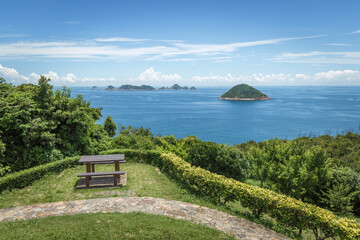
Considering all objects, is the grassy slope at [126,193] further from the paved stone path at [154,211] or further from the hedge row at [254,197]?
the paved stone path at [154,211]

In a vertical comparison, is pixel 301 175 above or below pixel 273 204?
below

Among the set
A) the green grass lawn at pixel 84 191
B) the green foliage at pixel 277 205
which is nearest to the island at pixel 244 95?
the green grass lawn at pixel 84 191

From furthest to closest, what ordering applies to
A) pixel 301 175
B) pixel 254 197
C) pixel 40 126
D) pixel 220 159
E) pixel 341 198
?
pixel 220 159 → pixel 40 126 → pixel 301 175 → pixel 341 198 → pixel 254 197

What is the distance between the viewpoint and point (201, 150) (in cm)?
1532

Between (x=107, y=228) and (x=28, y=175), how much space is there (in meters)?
6.94

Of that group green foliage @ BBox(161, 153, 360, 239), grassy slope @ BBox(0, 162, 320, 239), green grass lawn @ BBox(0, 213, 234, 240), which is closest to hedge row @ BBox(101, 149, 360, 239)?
green foliage @ BBox(161, 153, 360, 239)

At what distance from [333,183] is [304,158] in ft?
6.70

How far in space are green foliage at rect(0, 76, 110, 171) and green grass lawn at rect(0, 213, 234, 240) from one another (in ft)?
21.0

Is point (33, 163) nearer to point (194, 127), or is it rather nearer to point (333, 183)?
point (333, 183)

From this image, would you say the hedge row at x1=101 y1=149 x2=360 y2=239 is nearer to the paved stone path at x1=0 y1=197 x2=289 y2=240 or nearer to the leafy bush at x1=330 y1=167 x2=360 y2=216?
the paved stone path at x1=0 y1=197 x2=289 y2=240

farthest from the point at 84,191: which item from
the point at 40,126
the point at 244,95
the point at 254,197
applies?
the point at 244,95

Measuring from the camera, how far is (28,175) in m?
11.1

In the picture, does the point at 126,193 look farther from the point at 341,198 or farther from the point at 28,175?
the point at 341,198

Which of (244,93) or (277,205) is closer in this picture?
→ (277,205)
